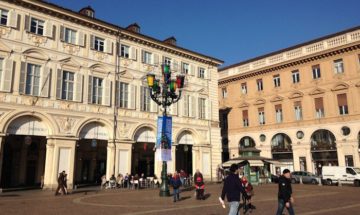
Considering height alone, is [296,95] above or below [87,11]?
below

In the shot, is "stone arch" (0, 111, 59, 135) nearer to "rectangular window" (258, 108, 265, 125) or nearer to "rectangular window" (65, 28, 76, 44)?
"rectangular window" (65, 28, 76, 44)

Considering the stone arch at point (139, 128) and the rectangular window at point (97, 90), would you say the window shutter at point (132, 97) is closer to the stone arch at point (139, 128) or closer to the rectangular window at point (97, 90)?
the stone arch at point (139, 128)

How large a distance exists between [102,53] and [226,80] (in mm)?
24459

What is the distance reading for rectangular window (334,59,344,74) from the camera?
36844mm

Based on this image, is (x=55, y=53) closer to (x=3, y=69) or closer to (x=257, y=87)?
(x=3, y=69)

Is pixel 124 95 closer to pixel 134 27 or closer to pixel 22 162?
pixel 134 27

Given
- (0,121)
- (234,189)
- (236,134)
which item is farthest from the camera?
(236,134)

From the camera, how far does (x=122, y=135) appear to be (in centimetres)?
2834

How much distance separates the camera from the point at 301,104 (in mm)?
40000

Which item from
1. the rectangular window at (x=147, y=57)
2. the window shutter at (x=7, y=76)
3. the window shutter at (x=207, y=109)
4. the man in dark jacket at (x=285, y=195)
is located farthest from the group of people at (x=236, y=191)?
the window shutter at (x=207, y=109)

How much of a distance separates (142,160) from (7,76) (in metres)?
17.3

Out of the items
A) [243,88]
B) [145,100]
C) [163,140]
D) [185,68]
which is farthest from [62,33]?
[243,88]

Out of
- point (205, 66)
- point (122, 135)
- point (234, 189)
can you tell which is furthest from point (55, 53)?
point (234, 189)

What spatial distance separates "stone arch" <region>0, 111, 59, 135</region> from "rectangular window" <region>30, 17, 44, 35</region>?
6181 millimetres
